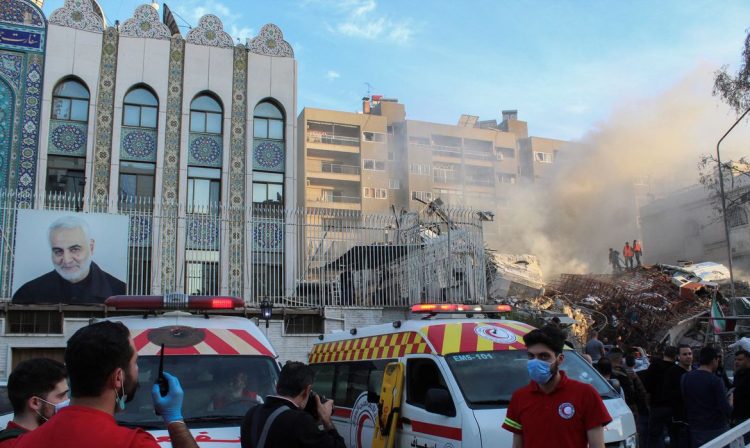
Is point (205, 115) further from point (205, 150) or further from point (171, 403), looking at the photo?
point (171, 403)

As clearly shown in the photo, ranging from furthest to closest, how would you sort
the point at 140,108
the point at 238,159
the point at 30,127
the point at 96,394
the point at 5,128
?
the point at 238,159
the point at 140,108
the point at 30,127
the point at 5,128
the point at 96,394

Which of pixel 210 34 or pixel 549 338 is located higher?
pixel 210 34

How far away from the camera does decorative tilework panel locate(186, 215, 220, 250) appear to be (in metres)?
17.9

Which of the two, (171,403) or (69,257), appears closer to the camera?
(171,403)

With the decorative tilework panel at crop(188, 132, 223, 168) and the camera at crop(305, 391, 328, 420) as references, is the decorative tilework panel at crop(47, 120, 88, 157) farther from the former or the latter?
the camera at crop(305, 391, 328, 420)

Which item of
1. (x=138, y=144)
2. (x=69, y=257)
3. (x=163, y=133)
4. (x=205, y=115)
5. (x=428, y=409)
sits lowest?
(x=428, y=409)

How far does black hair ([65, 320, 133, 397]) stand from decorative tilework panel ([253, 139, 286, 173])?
18.3 metres

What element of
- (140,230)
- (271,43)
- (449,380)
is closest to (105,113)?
(140,230)

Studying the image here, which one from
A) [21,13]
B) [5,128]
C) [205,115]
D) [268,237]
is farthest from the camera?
[205,115]

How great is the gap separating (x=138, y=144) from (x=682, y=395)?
16.9m

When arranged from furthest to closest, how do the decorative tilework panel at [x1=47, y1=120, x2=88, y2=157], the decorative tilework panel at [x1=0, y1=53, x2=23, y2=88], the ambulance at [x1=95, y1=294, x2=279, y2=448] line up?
the decorative tilework panel at [x1=47, y1=120, x2=88, y2=157] → the decorative tilework panel at [x1=0, y1=53, x2=23, y2=88] → the ambulance at [x1=95, y1=294, x2=279, y2=448]

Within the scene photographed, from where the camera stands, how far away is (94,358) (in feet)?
7.37

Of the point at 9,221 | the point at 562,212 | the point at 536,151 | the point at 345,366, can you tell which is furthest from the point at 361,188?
the point at 345,366

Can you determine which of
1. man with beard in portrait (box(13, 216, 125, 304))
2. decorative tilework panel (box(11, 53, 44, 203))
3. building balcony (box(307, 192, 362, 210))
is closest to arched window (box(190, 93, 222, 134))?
decorative tilework panel (box(11, 53, 44, 203))
